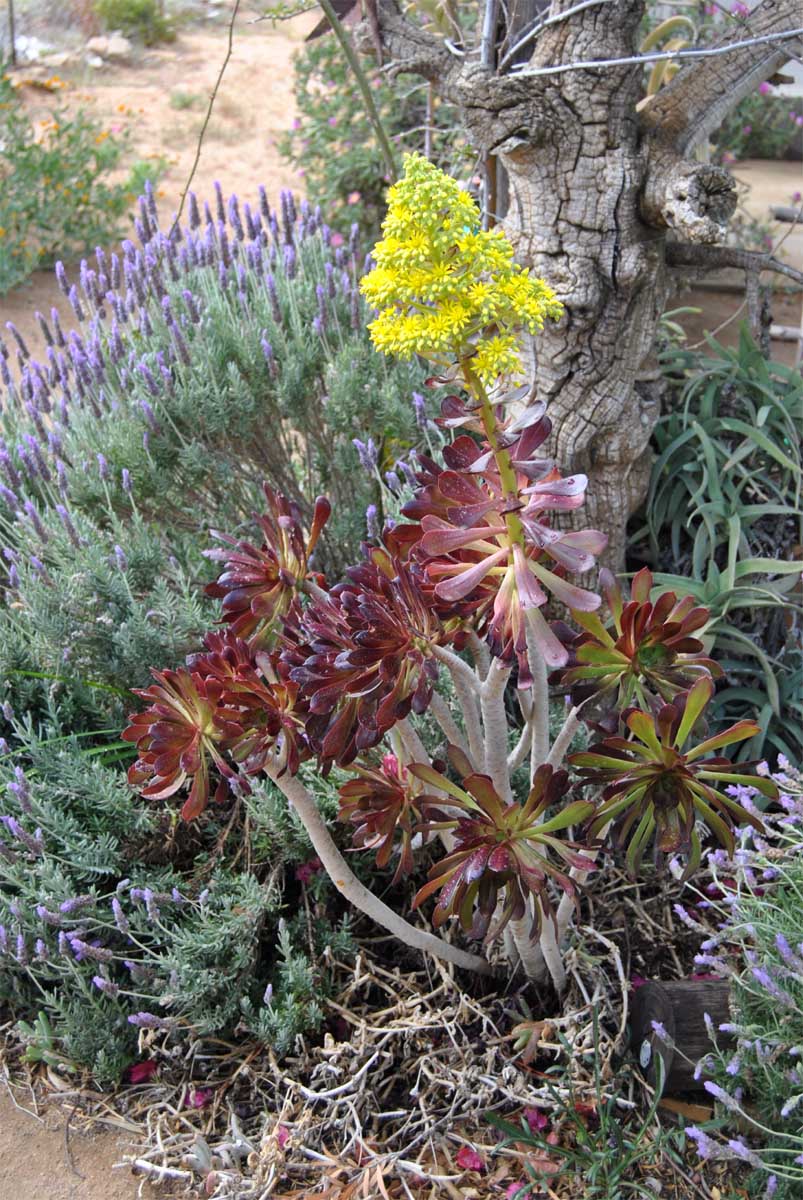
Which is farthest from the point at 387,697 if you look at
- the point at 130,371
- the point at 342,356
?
the point at 130,371

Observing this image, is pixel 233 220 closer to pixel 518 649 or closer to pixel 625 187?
pixel 625 187

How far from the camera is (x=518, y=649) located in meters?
1.30

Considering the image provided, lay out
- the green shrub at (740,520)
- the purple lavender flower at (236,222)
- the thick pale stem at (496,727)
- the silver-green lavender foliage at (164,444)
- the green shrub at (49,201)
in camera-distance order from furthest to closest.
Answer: the green shrub at (49,201) < the purple lavender flower at (236,222) < the green shrub at (740,520) < the silver-green lavender foliage at (164,444) < the thick pale stem at (496,727)

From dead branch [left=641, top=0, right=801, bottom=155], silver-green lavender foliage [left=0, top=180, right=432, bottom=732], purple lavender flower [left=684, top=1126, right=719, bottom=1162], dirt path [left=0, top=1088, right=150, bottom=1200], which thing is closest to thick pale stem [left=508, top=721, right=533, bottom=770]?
purple lavender flower [left=684, top=1126, right=719, bottom=1162]

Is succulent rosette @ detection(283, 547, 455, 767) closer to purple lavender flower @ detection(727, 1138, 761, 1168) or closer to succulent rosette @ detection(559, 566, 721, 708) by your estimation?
succulent rosette @ detection(559, 566, 721, 708)

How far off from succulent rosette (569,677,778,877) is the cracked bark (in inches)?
42.4

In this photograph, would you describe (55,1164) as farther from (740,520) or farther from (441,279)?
(740,520)

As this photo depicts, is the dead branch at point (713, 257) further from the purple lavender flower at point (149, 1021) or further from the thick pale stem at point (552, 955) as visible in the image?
the purple lavender flower at point (149, 1021)

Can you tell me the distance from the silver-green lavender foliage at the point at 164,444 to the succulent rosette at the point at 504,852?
1032 millimetres

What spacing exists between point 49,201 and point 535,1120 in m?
6.48

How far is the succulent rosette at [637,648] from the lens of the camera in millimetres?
1519

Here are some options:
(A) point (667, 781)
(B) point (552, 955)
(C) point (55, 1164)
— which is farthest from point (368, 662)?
(C) point (55, 1164)

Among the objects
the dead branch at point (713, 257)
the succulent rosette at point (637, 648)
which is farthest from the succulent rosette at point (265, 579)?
the dead branch at point (713, 257)

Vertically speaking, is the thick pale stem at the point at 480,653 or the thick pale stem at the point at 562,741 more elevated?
the thick pale stem at the point at 480,653
